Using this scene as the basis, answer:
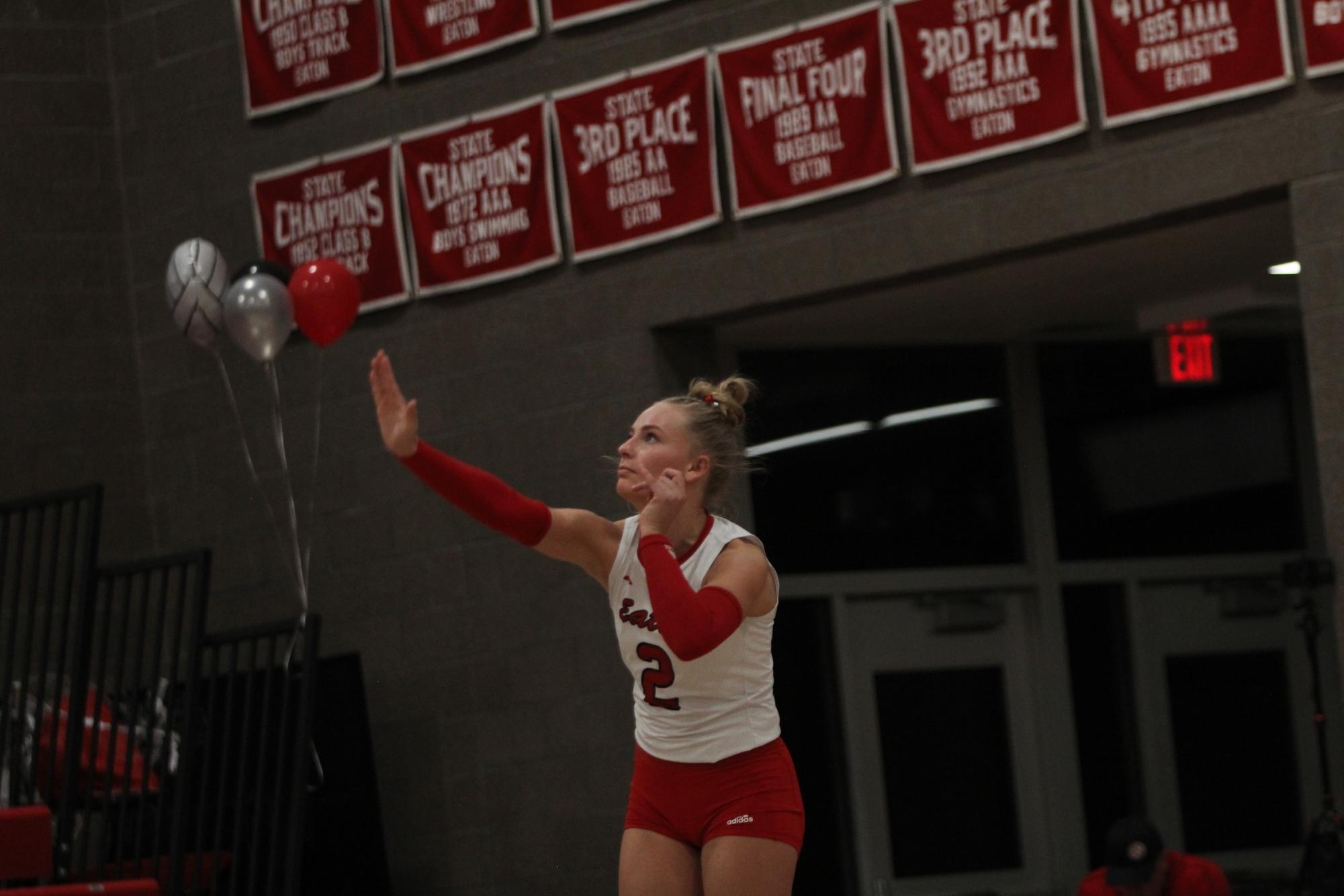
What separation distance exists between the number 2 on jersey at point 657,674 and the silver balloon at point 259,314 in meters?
3.18

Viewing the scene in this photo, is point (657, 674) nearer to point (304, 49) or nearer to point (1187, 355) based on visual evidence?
point (304, 49)

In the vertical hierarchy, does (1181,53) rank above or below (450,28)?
below

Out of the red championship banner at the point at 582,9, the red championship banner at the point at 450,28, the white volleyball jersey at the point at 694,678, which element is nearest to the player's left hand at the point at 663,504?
the white volleyball jersey at the point at 694,678

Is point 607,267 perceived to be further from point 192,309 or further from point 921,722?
point 921,722

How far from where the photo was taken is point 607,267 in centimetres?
679

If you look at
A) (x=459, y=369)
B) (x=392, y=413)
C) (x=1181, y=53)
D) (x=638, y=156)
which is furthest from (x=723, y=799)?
(x=459, y=369)

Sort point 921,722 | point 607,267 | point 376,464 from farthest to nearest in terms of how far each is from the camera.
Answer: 1. point 921,722
2. point 376,464
3. point 607,267

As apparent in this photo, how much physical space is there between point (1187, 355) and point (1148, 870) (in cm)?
247

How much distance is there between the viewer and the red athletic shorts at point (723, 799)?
3.49 meters

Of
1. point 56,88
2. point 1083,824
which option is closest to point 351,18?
point 56,88

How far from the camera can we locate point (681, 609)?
10.5ft

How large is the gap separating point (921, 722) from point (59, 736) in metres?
3.49

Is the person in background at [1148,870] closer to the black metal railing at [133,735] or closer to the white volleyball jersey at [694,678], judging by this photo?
the black metal railing at [133,735]

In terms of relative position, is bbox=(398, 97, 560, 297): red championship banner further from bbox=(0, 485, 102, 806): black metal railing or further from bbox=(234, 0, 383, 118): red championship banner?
bbox=(0, 485, 102, 806): black metal railing
